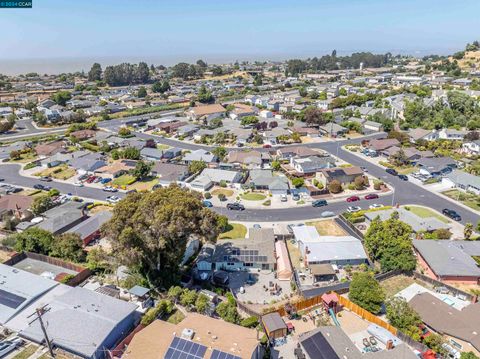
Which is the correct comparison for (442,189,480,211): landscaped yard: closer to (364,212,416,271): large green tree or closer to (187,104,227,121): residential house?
(364,212,416,271): large green tree

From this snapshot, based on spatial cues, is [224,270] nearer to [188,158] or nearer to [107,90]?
[188,158]

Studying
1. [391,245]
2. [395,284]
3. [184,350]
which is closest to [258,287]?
[184,350]

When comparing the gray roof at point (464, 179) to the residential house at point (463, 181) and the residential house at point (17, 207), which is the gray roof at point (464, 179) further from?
the residential house at point (17, 207)

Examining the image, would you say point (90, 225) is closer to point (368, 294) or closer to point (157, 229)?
point (157, 229)

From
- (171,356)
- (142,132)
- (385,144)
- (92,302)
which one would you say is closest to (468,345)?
(171,356)

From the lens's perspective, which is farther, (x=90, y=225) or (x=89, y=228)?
(x=90, y=225)

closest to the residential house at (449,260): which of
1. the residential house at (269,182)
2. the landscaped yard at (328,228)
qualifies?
the landscaped yard at (328,228)

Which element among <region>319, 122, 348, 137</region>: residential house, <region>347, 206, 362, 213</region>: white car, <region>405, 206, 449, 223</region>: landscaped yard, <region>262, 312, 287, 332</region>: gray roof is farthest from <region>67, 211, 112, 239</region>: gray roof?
<region>319, 122, 348, 137</region>: residential house
